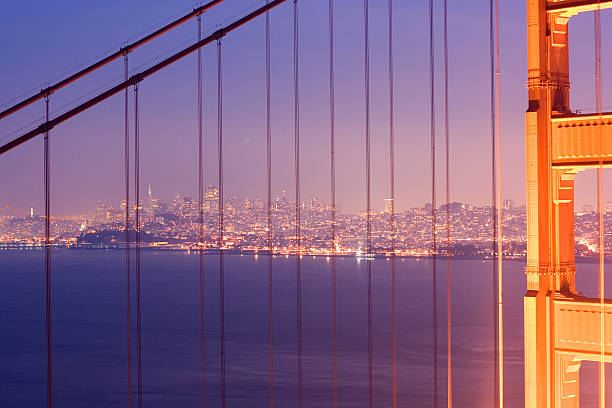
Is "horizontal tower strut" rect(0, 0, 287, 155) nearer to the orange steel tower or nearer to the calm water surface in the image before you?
the orange steel tower

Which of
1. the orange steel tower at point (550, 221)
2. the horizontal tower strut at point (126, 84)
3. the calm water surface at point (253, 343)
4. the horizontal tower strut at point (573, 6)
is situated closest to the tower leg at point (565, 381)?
the orange steel tower at point (550, 221)

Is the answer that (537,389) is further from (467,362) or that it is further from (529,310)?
(467,362)

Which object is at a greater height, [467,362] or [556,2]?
[556,2]

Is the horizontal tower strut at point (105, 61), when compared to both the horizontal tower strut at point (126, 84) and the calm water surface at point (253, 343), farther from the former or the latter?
the calm water surface at point (253, 343)

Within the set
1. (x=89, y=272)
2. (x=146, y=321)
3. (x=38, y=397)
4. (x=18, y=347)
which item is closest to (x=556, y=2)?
(x=38, y=397)

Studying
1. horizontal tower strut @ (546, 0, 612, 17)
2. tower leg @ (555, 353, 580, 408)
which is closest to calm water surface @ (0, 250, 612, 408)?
tower leg @ (555, 353, 580, 408)

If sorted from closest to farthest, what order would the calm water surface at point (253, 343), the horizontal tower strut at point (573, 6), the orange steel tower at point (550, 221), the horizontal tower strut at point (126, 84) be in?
the horizontal tower strut at point (126, 84) → the horizontal tower strut at point (573, 6) → the orange steel tower at point (550, 221) → the calm water surface at point (253, 343)

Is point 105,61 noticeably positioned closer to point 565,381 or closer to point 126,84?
point 126,84
